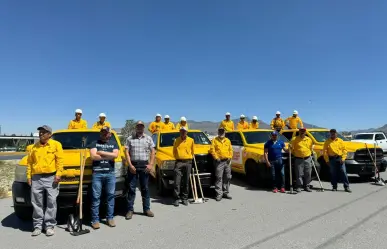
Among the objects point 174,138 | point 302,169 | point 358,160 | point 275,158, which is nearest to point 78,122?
point 174,138

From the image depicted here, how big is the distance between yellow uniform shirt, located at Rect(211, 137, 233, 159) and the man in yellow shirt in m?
2.11

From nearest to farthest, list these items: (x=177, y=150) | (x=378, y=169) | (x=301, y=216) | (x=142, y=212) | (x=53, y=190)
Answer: (x=53, y=190) → (x=301, y=216) → (x=142, y=212) → (x=177, y=150) → (x=378, y=169)

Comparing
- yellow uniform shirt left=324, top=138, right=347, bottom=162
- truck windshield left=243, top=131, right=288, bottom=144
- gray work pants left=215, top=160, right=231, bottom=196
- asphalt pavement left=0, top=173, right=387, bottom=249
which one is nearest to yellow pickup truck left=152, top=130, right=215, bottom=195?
gray work pants left=215, top=160, right=231, bottom=196

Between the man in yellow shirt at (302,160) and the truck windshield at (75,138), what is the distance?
5044mm

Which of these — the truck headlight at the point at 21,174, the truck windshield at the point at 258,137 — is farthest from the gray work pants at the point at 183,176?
the truck windshield at the point at 258,137

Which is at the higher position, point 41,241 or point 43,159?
point 43,159

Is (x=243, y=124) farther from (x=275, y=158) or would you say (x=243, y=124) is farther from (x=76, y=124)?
(x=76, y=124)

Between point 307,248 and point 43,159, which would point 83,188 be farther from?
point 307,248

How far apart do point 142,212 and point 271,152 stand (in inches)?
155

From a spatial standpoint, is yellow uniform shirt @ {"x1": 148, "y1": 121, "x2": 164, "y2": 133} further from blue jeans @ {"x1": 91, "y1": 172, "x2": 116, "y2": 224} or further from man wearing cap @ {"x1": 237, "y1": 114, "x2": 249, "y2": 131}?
blue jeans @ {"x1": 91, "y1": 172, "x2": 116, "y2": 224}

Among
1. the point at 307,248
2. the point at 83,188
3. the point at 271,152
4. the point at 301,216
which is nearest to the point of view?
the point at 307,248

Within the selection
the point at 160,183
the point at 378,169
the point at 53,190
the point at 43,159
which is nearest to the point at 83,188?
the point at 53,190

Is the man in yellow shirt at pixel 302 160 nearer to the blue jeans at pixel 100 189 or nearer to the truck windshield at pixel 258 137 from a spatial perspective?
the truck windshield at pixel 258 137

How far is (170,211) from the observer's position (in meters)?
6.30
